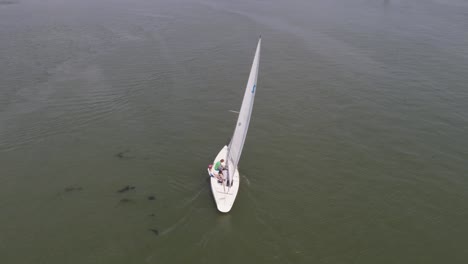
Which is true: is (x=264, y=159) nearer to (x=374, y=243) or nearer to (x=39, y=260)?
(x=374, y=243)

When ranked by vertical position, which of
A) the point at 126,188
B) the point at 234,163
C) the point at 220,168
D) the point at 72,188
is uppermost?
the point at 234,163

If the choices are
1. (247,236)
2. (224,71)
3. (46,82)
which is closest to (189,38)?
(224,71)

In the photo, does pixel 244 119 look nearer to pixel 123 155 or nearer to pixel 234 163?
pixel 234 163

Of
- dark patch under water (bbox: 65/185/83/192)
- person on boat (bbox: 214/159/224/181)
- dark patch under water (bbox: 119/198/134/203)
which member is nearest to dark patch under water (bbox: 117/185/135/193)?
dark patch under water (bbox: 119/198/134/203)

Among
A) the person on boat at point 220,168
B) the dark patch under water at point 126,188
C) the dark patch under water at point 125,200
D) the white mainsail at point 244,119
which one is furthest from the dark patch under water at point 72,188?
the white mainsail at point 244,119

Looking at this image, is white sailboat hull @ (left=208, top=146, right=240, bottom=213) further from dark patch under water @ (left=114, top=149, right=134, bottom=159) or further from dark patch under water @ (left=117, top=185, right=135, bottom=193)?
dark patch under water @ (left=114, top=149, right=134, bottom=159)

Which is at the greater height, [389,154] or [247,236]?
[389,154]

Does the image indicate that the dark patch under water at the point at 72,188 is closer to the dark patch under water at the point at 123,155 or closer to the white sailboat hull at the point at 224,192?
the dark patch under water at the point at 123,155

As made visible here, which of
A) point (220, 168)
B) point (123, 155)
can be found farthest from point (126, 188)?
point (220, 168)
